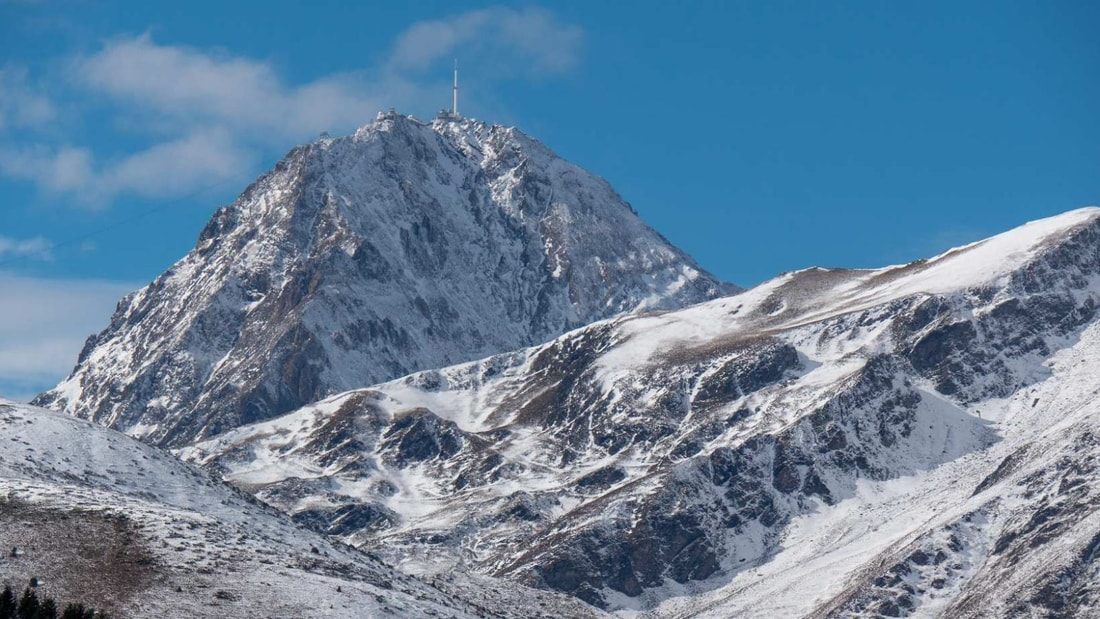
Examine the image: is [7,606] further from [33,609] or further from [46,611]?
[46,611]

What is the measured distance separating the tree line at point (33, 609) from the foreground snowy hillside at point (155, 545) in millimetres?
5547

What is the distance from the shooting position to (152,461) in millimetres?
183125

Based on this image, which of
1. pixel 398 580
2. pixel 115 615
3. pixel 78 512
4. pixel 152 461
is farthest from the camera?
pixel 152 461

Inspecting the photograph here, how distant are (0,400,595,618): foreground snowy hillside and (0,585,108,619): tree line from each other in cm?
555

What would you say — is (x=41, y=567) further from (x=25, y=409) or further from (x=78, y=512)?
(x=25, y=409)

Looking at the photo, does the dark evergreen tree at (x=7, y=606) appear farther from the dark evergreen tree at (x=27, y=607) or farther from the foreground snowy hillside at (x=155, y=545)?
the foreground snowy hillside at (x=155, y=545)

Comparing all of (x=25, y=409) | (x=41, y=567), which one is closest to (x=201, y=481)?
(x=25, y=409)

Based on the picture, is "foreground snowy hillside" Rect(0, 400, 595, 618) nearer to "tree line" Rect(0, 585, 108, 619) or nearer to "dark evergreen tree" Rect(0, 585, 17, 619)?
"tree line" Rect(0, 585, 108, 619)

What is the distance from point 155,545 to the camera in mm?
149125

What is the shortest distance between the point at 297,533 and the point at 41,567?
34.0 meters

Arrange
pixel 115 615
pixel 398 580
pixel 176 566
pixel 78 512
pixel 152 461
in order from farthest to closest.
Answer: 1. pixel 152 461
2. pixel 398 580
3. pixel 78 512
4. pixel 176 566
5. pixel 115 615

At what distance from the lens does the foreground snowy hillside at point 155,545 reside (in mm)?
140750

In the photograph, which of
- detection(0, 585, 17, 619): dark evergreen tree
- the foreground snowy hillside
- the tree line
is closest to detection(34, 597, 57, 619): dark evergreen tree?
the tree line

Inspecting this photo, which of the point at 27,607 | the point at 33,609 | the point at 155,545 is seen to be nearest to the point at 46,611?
the point at 33,609
